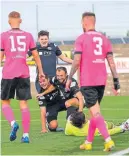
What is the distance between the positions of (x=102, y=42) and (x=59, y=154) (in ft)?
5.23

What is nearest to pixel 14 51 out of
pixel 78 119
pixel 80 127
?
pixel 78 119

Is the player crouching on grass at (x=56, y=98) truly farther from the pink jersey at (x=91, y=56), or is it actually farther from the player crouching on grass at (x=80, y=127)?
the pink jersey at (x=91, y=56)

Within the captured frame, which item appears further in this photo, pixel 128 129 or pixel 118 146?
pixel 128 129

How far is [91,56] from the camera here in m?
8.19

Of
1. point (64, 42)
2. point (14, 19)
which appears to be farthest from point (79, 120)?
point (64, 42)

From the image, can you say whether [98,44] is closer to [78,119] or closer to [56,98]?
[78,119]

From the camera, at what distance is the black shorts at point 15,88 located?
9.15 metres

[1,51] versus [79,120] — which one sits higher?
[1,51]

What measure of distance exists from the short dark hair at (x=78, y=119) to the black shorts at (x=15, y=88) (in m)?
0.97

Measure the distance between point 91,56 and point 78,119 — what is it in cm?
188

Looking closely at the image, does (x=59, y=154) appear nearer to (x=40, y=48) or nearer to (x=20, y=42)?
(x=20, y=42)

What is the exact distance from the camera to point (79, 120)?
9789 millimetres

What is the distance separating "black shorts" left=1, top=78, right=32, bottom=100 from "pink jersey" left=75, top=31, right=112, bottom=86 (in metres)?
1.27

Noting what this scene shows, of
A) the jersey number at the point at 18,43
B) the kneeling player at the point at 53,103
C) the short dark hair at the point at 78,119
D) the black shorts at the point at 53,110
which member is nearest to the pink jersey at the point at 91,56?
the jersey number at the point at 18,43
